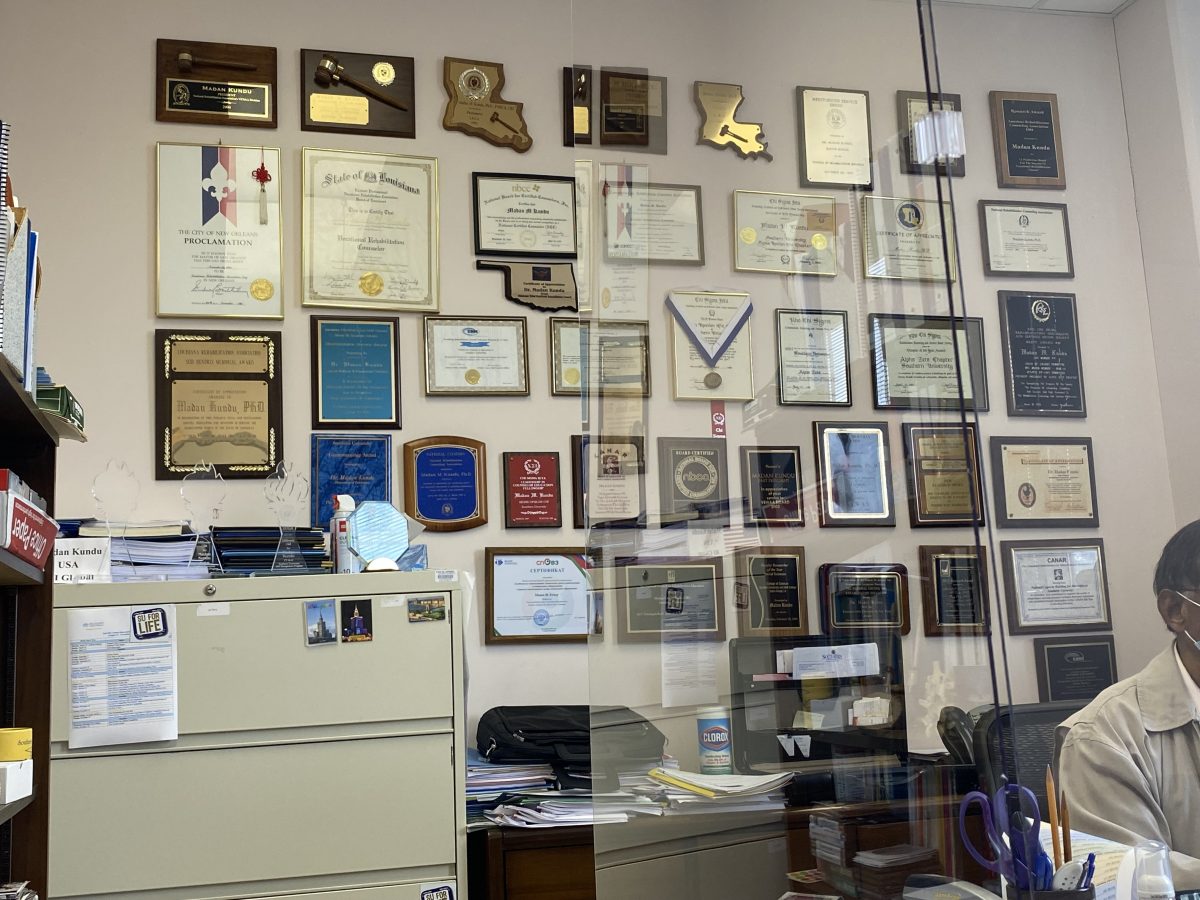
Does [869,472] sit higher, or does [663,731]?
[869,472]

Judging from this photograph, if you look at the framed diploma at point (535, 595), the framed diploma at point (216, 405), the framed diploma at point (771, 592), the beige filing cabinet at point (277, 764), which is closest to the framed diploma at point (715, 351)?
the framed diploma at point (771, 592)

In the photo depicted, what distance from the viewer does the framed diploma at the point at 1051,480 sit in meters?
0.71

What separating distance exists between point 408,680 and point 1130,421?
5.40 ft

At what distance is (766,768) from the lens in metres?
0.96

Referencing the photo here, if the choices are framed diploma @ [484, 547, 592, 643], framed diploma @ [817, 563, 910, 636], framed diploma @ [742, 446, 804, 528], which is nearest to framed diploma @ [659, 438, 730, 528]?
framed diploma @ [742, 446, 804, 528]

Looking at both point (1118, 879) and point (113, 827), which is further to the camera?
point (113, 827)

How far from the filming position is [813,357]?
0.90 m

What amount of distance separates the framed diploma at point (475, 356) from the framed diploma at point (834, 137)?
1908 millimetres

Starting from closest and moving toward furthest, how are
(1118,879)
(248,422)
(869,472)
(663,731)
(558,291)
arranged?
(1118,879) < (869,472) < (663,731) < (248,422) < (558,291)

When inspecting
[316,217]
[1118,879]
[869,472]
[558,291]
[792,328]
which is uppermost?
[316,217]

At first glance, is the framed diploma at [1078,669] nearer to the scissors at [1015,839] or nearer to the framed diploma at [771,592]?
the scissors at [1015,839]

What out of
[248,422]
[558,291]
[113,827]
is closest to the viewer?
[113,827]

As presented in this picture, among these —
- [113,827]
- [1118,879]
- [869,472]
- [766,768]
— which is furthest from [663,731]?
[113,827]

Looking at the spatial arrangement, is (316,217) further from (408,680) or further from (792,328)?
(792,328)
